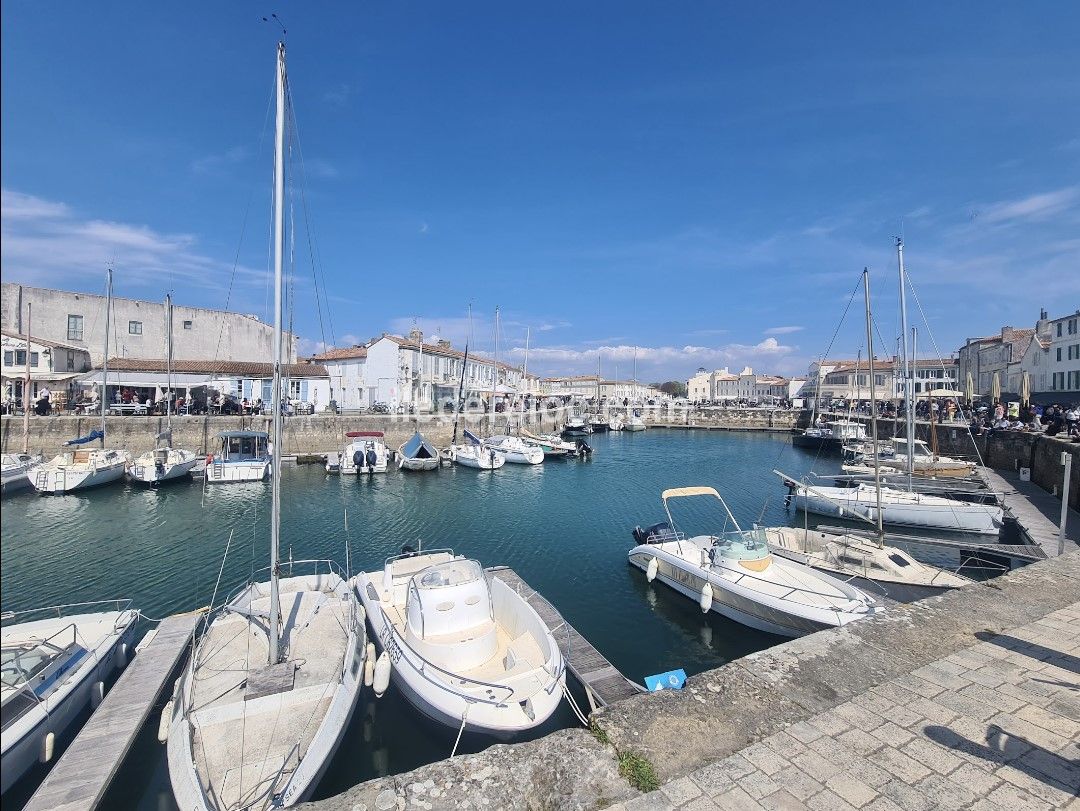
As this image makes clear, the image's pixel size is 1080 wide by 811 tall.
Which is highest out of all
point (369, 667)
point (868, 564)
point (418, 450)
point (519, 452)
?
point (418, 450)

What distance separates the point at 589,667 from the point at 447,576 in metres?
3.31

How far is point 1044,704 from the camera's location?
20.9ft

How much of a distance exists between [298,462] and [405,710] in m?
33.6

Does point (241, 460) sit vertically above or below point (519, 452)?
below

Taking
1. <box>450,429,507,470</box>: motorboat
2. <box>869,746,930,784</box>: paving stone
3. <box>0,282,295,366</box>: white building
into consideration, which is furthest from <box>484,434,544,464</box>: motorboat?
<box>869,746,930,784</box>: paving stone

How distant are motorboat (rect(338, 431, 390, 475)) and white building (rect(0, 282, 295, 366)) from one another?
8.48 meters

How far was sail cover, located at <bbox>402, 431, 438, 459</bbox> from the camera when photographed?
1512 inches

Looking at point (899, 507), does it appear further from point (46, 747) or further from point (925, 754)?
point (46, 747)

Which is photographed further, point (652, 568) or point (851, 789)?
point (652, 568)

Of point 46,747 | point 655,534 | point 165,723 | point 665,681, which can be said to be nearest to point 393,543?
point 655,534

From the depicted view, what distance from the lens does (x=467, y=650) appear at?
35.2 ft

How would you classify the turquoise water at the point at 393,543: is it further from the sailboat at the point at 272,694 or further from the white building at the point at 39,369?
the white building at the point at 39,369

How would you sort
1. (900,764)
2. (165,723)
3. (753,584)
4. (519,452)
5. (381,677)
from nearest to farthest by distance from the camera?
(900,764) → (165,723) → (381,677) → (753,584) → (519,452)

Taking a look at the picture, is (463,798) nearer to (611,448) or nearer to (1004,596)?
(1004,596)
